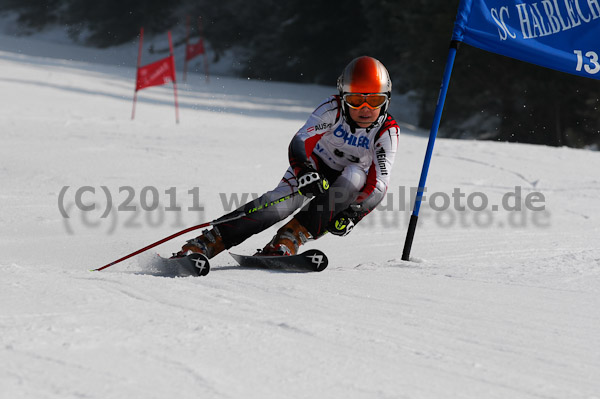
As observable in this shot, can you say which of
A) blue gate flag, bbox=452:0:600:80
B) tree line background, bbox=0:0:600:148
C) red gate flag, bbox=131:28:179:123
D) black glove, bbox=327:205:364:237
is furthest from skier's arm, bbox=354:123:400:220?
tree line background, bbox=0:0:600:148

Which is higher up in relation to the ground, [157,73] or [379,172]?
[157,73]

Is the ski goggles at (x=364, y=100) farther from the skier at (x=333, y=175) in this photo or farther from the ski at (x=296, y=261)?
the ski at (x=296, y=261)

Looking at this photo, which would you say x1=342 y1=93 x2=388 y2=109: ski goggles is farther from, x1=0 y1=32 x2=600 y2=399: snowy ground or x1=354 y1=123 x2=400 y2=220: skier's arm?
x1=0 y1=32 x2=600 y2=399: snowy ground

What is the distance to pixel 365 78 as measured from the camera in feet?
14.6

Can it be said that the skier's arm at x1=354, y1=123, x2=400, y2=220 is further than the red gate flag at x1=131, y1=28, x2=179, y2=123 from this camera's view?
No

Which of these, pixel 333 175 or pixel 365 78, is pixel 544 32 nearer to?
pixel 365 78

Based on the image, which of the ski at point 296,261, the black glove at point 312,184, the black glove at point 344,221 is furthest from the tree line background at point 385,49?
the ski at point 296,261

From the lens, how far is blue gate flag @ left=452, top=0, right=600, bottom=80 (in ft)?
15.2

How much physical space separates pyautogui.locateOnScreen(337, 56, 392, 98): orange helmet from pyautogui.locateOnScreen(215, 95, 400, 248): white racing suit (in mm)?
224

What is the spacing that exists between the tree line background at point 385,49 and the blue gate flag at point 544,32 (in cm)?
1179

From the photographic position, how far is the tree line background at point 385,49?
1730 cm

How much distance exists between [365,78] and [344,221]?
92 centimetres

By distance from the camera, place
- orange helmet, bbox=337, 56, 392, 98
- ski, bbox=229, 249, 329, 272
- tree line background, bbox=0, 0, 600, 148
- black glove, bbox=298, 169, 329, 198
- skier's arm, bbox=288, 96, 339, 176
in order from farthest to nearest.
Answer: tree line background, bbox=0, 0, 600, 148 → skier's arm, bbox=288, 96, 339, 176 → orange helmet, bbox=337, 56, 392, 98 → black glove, bbox=298, 169, 329, 198 → ski, bbox=229, 249, 329, 272

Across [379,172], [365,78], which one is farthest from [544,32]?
[379,172]
